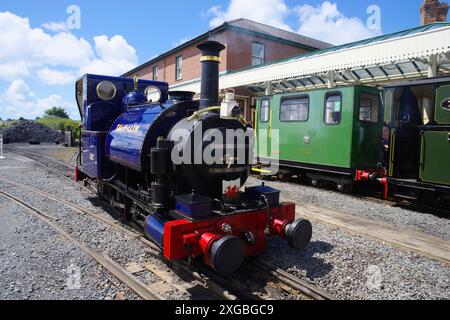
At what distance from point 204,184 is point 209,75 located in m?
1.46

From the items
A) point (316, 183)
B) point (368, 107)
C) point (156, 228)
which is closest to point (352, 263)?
point (156, 228)

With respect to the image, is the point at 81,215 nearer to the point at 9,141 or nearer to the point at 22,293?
the point at 22,293

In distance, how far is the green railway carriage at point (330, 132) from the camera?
28.3 ft

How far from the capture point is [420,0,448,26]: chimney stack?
50.3 ft

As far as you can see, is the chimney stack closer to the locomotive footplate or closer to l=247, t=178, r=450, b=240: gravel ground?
l=247, t=178, r=450, b=240: gravel ground

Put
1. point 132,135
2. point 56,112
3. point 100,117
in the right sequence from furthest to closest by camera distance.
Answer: point 56,112
point 100,117
point 132,135

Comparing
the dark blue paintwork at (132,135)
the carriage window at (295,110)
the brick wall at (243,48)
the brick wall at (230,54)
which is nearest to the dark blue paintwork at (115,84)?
the dark blue paintwork at (132,135)

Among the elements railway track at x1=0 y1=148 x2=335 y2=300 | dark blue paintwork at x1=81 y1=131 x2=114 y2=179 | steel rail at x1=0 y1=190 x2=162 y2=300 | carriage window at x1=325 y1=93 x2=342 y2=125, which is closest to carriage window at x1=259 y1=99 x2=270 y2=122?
carriage window at x1=325 y1=93 x2=342 y2=125

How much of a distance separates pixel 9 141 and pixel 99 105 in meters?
28.2

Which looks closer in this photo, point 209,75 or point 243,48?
point 209,75

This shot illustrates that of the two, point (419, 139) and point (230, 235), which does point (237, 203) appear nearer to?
point (230, 235)

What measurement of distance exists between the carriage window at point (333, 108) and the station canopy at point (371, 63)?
2.10 metres

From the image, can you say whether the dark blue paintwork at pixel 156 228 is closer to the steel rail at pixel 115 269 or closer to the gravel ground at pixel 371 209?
the steel rail at pixel 115 269

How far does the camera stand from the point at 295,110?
10.1 metres
